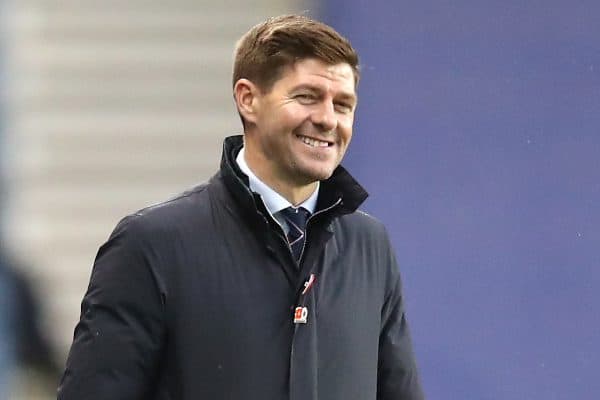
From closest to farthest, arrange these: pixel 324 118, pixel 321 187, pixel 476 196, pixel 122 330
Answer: pixel 122 330 → pixel 324 118 → pixel 321 187 → pixel 476 196

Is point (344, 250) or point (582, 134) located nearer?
point (344, 250)

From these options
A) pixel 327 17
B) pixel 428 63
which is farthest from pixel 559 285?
pixel 327 17

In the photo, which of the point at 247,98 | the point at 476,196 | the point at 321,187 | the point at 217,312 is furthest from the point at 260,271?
the point at 476,196

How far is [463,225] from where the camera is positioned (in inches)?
195

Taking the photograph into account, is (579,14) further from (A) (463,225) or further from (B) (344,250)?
(B) (344,250)

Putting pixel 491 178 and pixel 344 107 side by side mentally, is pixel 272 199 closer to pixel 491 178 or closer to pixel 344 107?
pixel 344 107

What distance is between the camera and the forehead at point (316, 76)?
8.11 feet

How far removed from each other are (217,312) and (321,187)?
0.36 meters

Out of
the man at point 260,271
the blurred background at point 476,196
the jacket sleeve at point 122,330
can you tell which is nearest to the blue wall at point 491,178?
the blurred background at point 476,196

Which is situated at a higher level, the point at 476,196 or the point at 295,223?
the point at 295,223

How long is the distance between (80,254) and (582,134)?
1.93 meters

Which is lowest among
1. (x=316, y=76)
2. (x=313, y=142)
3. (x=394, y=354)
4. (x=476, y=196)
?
(x=394, y=354)

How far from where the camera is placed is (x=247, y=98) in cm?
256

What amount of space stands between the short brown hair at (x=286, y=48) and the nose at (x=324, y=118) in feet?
0.27
